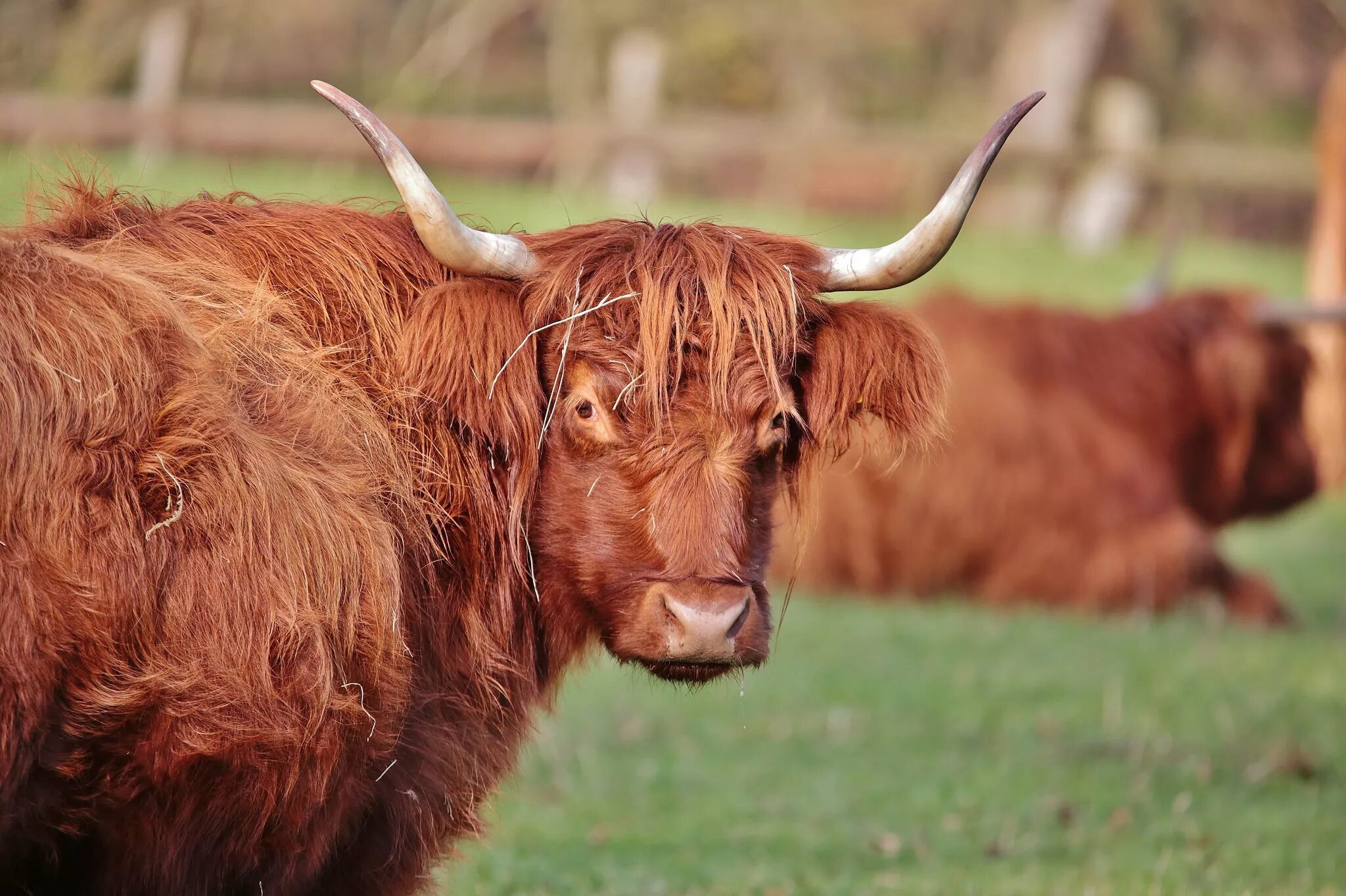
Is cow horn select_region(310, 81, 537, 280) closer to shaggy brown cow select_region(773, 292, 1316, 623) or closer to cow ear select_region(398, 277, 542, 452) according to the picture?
cow ear select_region(398, 277, 542, 452)

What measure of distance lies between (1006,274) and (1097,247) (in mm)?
2914

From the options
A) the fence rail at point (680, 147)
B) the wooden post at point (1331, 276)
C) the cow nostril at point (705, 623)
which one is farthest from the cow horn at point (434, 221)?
the fence rail at point (680, 147)

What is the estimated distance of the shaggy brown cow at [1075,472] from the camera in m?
8.63

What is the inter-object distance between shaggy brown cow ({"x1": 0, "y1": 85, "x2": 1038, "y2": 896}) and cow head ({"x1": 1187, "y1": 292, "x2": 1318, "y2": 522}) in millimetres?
6413

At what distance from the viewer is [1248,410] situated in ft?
30.8

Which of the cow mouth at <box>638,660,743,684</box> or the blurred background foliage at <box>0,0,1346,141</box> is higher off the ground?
the blurred background foliage at <box>0,0,1346,141</box>

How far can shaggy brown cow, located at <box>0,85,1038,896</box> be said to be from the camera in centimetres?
248

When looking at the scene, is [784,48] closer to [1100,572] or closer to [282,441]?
[1100,572]

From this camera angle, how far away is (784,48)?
27.7 metres

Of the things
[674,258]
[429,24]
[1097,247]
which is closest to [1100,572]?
[674,258]

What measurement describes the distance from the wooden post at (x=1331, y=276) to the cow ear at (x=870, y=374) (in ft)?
33.7

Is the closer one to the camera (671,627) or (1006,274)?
(671,627)

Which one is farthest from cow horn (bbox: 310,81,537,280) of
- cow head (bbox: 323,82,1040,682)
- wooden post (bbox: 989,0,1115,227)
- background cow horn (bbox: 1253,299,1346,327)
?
wooden post (bbox: 989,0,1115,227)

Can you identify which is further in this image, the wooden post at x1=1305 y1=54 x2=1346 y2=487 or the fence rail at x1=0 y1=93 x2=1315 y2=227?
the fence rail at x1=0 y1=93 x2=1315 y2=227
